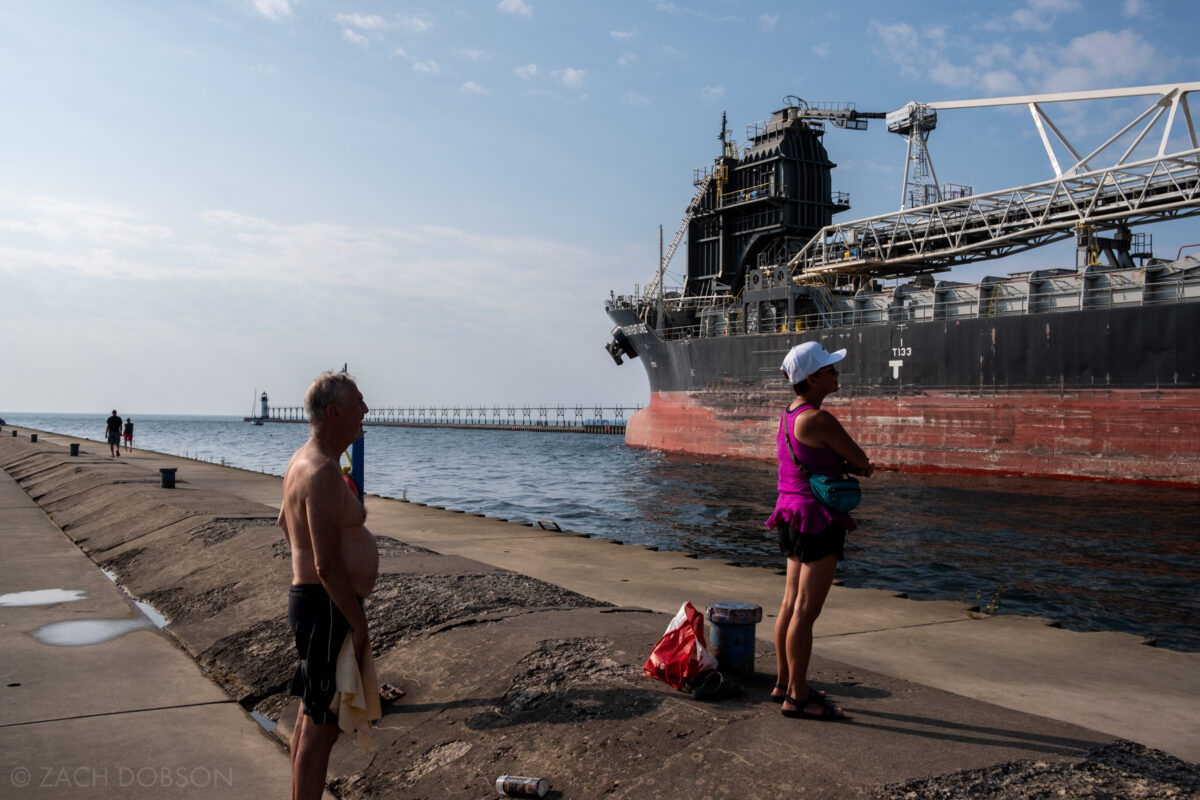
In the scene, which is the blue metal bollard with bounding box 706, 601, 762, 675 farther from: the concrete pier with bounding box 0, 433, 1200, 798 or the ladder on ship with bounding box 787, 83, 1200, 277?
the ladder on ship with bounding box 787, 83, 1200, 277

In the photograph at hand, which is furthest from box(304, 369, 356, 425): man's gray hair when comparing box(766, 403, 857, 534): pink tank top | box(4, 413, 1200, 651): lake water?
box(4, 413, 1200, 651): lake water

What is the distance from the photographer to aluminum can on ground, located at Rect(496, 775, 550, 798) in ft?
11.5

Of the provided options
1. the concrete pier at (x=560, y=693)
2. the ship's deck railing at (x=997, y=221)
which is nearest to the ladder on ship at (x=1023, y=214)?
the ship's deck railing at (x=997, y=221)

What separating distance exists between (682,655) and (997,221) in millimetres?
34706

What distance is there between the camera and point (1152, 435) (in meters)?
23.4

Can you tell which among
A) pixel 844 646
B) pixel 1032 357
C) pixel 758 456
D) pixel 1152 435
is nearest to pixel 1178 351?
pixel 1152 435

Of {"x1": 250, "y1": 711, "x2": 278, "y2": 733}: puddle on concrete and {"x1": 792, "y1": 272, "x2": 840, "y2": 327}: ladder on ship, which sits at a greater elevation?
{"x1": 792, "y1": 272, "x2": 840, "y2": 327}: ladder on ship

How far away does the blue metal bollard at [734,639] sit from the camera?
14.7 feet

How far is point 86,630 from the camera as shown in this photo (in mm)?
6379

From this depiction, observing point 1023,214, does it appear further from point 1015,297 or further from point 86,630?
point 86,630

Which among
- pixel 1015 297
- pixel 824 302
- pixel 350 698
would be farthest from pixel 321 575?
pixel 824 302

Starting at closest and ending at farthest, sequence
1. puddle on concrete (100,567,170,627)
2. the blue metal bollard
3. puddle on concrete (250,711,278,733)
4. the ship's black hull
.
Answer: the blue metal bollard
puddle on concrete (250,711,278,733)
puddle on concrete (100,567,170,627)
the ship's black hull

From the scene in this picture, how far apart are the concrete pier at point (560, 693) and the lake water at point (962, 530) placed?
3.51 metres

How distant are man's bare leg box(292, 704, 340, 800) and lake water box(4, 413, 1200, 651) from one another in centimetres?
754
